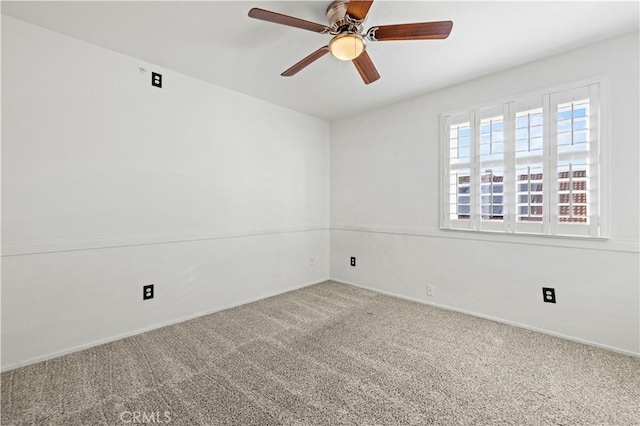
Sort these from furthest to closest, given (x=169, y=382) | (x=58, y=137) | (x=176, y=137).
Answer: (x=176, y=137)
(x=58, y=137)
(x=169, y=382)

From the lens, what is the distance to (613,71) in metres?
2.26

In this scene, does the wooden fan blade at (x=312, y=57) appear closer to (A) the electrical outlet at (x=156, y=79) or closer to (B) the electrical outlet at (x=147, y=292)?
(A) the electrical outlet at (x=156, y=79)

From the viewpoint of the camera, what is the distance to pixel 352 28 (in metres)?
1.84

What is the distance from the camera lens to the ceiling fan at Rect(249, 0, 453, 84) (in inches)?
63.9

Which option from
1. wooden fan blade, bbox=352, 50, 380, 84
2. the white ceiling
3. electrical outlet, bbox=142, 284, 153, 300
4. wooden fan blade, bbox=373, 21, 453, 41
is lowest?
electrical outlet, bbox=142, 284, 153, 300

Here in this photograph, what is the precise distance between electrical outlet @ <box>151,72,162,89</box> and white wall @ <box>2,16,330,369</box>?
45mm

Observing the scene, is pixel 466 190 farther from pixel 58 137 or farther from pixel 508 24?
pixel 58 137

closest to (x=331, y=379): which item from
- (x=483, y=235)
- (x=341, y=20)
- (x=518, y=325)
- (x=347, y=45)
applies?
(x=518, y=325)

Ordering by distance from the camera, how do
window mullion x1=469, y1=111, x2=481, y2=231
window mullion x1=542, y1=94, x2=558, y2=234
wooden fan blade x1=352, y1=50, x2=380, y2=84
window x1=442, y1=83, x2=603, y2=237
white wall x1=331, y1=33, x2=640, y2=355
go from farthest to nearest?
window mullion x1=469, y1=111, x2=481, y2=231 → window mullion x1=542, y1=94, x2=558, y2=234 → window x1=442, y1=83, x2=603, y2=237 → white wall x1=331, y1=33, x2=640, y2=355 → wooden fan blade x1=352, y1=50, x2=380, y2=84

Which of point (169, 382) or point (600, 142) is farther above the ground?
point (600, 142)

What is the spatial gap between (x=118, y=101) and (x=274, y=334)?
2.47 m

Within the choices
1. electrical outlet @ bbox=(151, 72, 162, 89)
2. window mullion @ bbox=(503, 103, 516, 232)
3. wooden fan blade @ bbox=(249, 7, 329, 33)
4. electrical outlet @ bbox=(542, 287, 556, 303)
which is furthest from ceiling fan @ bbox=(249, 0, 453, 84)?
electrical outlet @ bbox=(542, 287, 556, 303)

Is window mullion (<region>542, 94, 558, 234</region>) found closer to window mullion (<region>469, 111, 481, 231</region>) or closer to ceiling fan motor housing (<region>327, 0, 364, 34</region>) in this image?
window mullion (<region>469, 111, 481, 231</region>)

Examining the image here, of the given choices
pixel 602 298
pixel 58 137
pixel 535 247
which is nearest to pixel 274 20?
pixel 58 137
